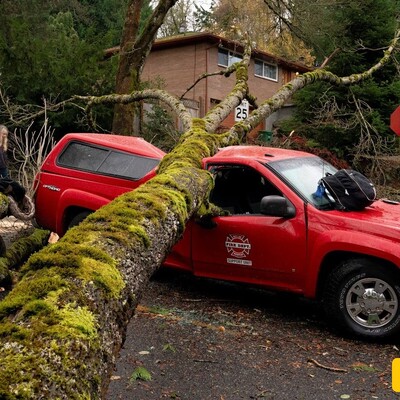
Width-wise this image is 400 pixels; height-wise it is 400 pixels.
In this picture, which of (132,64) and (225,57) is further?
(225,57)

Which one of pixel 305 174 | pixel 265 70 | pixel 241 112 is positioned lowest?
pixel 305 174

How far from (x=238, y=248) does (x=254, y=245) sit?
214 mm

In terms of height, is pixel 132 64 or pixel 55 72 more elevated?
pixel 132 64

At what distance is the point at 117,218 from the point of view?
12.0 ft

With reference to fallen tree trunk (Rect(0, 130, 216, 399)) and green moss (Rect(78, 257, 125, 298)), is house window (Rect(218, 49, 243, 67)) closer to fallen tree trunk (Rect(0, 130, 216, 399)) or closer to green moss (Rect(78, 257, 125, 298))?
fallen tree trunk (Rect(0, 130, 216, 399))

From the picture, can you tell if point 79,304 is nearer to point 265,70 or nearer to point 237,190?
point 237,190

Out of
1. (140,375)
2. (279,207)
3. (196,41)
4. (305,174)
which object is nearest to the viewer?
(140,375)

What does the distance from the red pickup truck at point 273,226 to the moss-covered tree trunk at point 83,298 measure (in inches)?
47.5

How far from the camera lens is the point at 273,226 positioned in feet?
18.0

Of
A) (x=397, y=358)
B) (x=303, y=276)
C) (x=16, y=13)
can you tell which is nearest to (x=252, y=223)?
(x=303, y=276)

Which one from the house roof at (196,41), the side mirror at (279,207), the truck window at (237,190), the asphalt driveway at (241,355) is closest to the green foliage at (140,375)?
the asphalt driveway at (241,355)

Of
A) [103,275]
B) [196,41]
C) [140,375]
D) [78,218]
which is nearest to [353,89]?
[196,41]

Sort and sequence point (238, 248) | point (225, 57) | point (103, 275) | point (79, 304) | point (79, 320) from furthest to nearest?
1. point (225, 57)
2. point (238, 248)
3. point (103, 275)
4. point (79, 304)
5. point (79, 320)

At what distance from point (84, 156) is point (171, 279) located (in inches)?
87.9
